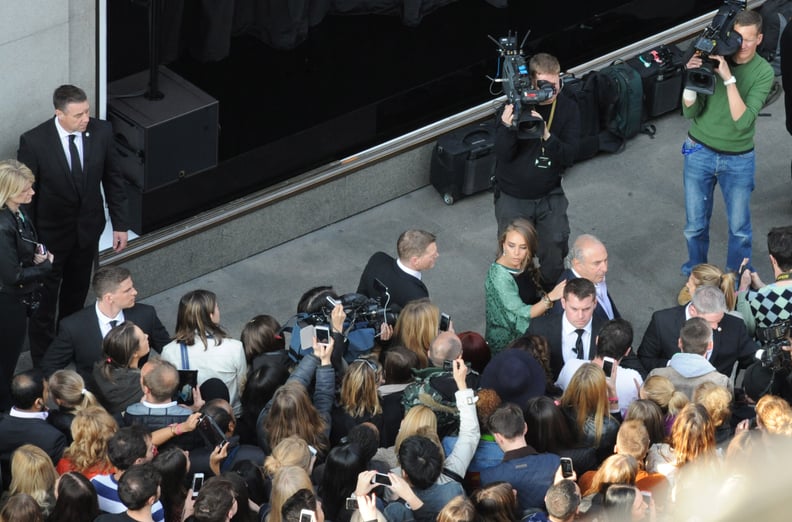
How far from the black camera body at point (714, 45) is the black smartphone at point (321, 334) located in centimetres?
311

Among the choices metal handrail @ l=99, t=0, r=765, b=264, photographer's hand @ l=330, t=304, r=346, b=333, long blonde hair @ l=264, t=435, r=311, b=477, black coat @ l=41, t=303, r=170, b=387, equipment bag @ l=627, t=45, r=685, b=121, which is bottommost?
metal handrail @ l=99, t=0, r=765, b=264

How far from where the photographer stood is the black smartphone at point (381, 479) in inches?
177

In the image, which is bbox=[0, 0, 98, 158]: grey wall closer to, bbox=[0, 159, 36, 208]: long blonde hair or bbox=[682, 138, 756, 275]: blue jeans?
bbox=[0, 159, 36, 208]: long blonde hair

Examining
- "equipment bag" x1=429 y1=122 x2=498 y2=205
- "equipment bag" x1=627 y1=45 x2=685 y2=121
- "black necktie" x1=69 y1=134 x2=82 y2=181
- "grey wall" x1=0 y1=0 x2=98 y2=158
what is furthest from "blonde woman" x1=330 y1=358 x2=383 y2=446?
"equipment bag" x1=627 y1=45 x2=685 y2=121

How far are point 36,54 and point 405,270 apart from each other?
8.06 ft

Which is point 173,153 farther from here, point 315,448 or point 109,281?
point 315,448

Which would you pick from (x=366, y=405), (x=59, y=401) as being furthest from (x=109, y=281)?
(x=366, y=405)

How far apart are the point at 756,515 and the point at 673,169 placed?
27.6 ft

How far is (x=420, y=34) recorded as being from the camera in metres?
9.62

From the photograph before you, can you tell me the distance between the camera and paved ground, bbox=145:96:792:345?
8.05 m

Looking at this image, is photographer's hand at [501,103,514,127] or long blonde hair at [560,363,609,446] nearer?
long blonde hair at [560,363,609,446]

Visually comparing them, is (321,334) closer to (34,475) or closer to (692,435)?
(34,475)

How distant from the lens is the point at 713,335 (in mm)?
6105

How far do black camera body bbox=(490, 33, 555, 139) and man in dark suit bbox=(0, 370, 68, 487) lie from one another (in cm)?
330
